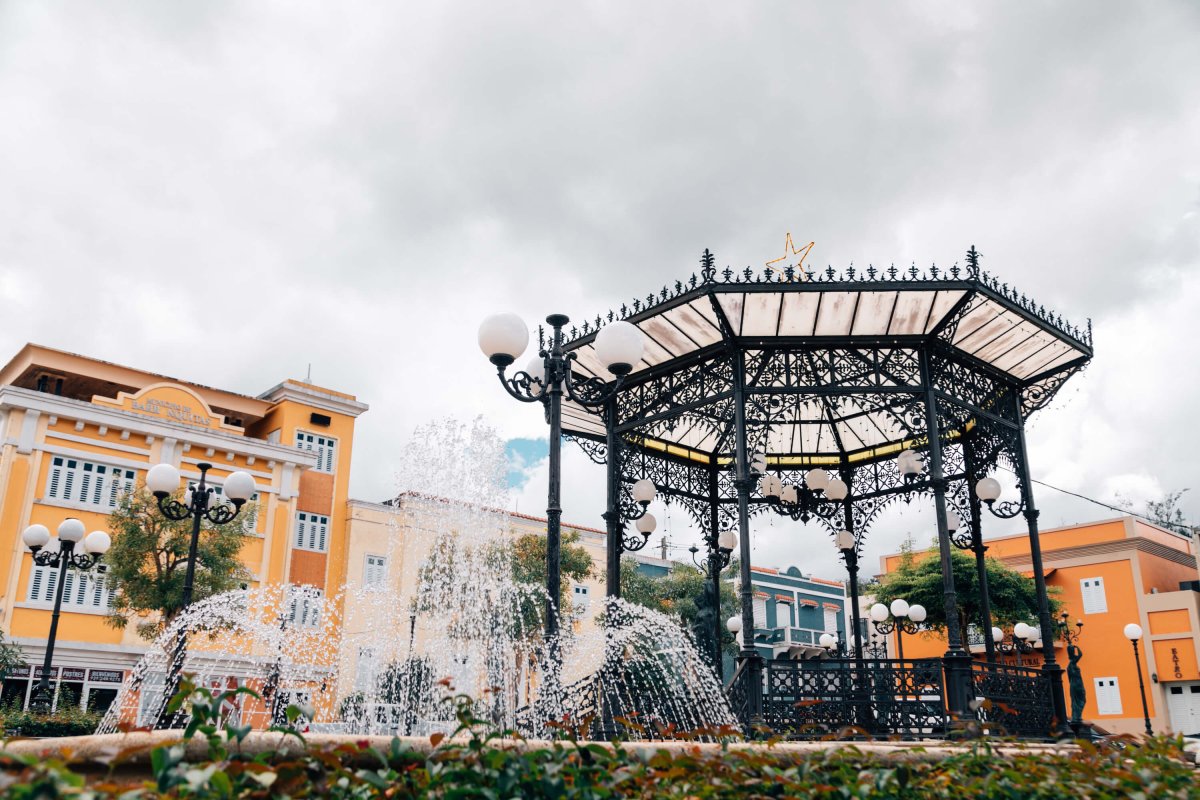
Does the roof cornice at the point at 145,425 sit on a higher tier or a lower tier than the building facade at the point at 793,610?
higher

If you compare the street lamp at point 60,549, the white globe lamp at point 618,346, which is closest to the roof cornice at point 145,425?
the street lamp at point 60,549

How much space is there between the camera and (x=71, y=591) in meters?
22.7

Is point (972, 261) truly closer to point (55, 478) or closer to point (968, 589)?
point (968, 589)

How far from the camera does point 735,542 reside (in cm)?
1249

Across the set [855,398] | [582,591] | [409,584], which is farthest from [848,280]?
[582,591]

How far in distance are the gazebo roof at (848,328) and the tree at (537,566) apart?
1438cm

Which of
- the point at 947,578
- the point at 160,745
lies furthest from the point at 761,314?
the point at 160,745

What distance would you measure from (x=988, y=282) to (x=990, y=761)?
20.7ft

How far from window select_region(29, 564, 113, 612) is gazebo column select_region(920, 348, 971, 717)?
20.2m

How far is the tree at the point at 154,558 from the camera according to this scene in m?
17.4

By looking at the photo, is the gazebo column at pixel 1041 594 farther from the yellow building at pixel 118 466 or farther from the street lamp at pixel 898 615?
the yellow building at pixel 118 466

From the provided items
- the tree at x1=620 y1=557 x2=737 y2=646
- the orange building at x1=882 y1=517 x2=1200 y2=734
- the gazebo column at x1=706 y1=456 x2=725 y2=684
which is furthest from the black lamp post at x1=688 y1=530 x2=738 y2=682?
the orange building at x1=882 y1=517 x2=1200 y2=734

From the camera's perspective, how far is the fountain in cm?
720

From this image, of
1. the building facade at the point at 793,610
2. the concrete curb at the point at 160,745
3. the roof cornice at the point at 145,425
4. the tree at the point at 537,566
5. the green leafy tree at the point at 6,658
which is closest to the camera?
the concrete curb at the point at 160,745
